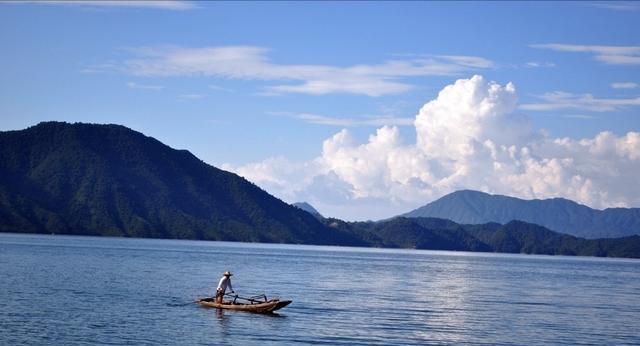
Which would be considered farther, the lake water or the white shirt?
the white shirt

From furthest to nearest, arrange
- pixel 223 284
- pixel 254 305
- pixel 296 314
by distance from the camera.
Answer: pixel 223 284, pixel 254 305, pixel 296 314

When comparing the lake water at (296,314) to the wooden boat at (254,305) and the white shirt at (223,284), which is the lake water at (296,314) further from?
the white shirt at (223,284)

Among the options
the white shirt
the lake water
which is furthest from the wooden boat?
the white shirt

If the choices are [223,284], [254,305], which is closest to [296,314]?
[254,305]

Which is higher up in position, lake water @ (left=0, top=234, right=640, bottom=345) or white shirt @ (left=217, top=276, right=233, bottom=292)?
white shirt @ (left=217, top=276, right=233, bottom=292)

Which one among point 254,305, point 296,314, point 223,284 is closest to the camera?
point 296,314

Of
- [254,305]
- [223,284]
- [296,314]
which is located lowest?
[296,314]

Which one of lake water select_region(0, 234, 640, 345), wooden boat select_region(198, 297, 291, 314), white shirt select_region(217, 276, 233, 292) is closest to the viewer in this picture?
lake water select_region(0, 234, 640, 345)

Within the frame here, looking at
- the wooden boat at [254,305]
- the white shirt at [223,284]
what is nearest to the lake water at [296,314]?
the wooden boat at [254,305]

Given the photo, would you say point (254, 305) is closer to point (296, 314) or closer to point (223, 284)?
point (296, 314)

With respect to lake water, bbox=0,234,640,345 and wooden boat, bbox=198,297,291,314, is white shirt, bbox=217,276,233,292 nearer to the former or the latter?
wooden boat, bbox=198,297,291,314

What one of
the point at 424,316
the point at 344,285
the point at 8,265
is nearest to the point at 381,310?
the point at 424,316

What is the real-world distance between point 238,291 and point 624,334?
4499cm

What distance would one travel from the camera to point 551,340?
65312 millimetres
